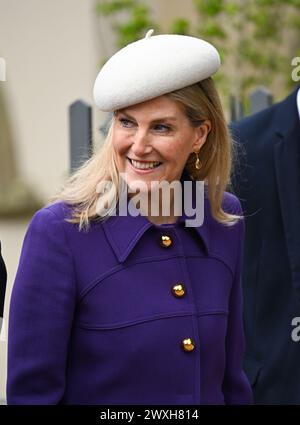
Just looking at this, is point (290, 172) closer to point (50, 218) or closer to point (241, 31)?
point (50, 218)

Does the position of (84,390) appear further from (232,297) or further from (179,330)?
(232,297)

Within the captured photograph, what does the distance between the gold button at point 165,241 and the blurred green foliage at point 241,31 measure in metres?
7.08

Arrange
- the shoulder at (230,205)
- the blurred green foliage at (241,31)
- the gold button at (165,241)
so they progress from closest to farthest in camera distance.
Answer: the gold button at (165,241)
the shoulder at (230,205)
the blurred green foliage at (241,31)

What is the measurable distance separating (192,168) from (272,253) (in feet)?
2.95

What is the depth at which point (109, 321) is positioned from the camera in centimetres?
265

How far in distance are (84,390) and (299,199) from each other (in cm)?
137

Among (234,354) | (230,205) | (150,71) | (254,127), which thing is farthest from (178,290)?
(254,127)

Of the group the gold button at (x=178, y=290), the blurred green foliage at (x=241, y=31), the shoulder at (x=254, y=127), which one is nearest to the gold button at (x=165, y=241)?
the gold button at (x=178, y=290)

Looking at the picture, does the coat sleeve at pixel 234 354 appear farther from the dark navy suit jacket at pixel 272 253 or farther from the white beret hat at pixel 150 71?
the dark navy suit jacket at pixel 272 253

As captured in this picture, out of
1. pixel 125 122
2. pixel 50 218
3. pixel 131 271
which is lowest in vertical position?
pixel 131 271

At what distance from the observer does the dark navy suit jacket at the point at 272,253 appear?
146 inches
